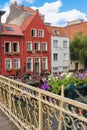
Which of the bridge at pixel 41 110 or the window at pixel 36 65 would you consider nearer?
the bridge at pixel 41 110

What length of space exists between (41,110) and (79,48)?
31912mm

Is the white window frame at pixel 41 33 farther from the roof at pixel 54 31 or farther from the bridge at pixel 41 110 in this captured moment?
the bridge at pixel 41 110

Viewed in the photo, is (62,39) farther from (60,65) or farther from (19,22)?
(19,22)

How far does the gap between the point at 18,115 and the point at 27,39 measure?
27687mm

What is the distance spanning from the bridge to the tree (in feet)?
98.3

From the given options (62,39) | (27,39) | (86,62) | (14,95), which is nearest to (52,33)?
(62,39)

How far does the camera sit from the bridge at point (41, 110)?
6.51ft

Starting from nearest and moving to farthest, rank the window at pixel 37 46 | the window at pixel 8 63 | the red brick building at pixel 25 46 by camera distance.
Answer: the window at pixel 8 63, the red brick building at pixel 25 46, the window at pixel 37 46

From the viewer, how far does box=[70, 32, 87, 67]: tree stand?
1324 inches

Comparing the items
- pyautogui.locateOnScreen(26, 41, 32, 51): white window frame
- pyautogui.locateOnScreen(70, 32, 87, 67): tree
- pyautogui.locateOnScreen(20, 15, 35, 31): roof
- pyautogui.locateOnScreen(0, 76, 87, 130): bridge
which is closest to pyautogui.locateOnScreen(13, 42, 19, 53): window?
pyautogui.locateOnScreen(26, 41, 32, 51): white window frame

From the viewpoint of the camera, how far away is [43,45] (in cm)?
3269

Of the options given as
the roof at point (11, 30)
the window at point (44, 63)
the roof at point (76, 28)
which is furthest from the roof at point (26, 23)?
the roof at point (76, 28)

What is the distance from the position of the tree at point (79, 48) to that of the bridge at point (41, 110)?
29947mm

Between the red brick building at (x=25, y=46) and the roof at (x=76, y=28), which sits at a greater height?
the roof at (x=76, y=28)
